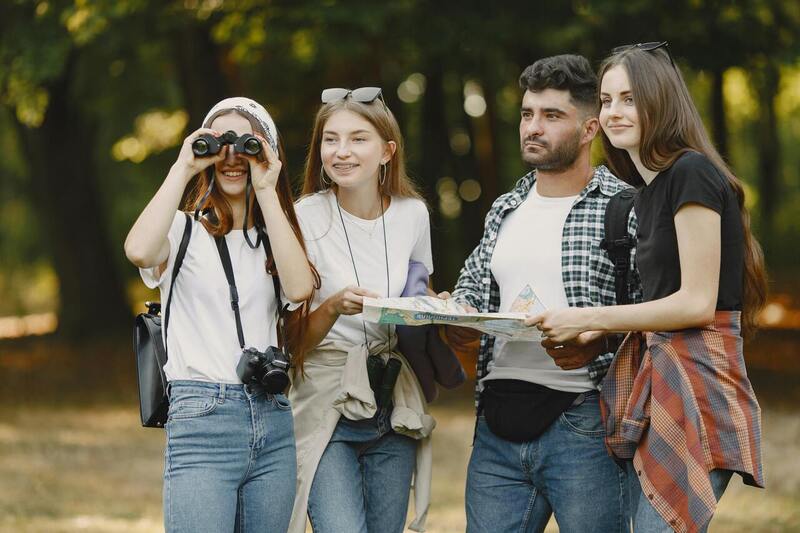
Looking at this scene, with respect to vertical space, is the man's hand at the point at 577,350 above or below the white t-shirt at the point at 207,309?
below

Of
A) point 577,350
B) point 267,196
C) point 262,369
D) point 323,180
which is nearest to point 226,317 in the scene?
point 262,369

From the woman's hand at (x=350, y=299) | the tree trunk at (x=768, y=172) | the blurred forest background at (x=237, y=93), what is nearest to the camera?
the woman's hand at (x=350, y=299)

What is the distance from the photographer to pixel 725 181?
3494 mm

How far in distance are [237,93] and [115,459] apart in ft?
24.7

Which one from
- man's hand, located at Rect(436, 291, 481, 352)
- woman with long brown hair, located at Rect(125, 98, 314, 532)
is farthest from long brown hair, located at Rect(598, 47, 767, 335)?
woman with long brown hair, located at Rect(125, 98, 314, 532)

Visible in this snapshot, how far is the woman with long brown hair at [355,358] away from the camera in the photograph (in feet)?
13.8

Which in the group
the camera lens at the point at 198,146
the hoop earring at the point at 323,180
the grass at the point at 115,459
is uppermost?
the camera lens at the point at 198,146

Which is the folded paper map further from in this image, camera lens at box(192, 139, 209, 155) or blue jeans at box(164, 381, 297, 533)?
camera lens at box(192, 139, 209, 155)

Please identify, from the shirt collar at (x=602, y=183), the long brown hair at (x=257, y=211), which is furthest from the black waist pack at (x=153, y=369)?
the shirt collar at (x=602, y=183)

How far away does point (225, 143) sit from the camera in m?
3.91

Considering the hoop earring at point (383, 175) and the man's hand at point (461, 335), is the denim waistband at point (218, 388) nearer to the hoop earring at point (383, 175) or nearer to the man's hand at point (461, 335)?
the man's hand at point (461, 335)

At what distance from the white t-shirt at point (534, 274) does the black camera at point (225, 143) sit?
110 cm

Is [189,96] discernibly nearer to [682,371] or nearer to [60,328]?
[60,328]

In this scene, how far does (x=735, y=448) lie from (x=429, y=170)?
54.2 feet
